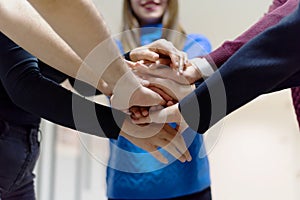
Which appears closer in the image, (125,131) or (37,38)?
(37,38)

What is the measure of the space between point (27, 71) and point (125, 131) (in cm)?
22

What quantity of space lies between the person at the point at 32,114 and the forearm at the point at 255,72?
0.70 ft

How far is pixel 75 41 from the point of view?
0.61 m

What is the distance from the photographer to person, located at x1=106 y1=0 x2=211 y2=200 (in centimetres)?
91

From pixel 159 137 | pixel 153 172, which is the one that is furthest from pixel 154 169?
pixel 159 137

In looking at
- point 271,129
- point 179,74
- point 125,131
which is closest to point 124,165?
point 125,131

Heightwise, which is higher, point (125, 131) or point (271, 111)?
point (271, 111)

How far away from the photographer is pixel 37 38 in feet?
2.19

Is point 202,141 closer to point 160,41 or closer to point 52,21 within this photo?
point 160,41

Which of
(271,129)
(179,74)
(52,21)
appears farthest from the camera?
(271,129)

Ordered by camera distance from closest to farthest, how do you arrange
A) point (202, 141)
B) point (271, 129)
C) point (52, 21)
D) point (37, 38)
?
point (52, 21)
point (37, 38)
point (202, 141)
point (271, 129)

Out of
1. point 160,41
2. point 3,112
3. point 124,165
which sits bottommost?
point 124,165

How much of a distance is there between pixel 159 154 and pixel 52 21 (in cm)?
41

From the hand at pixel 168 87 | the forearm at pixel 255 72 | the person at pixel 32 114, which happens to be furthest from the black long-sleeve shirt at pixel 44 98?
the forearm at pixel 255 72
